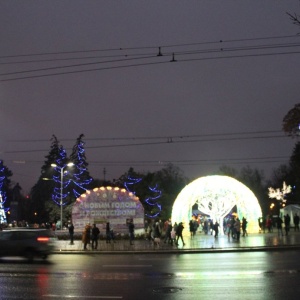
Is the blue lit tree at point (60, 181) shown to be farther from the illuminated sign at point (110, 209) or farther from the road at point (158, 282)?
the road at point (158, 282)

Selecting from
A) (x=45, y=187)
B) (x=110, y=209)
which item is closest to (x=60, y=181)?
(x=45, y=187)

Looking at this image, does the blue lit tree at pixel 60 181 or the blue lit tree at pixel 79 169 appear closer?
the blue lit tree at pixel 60 181

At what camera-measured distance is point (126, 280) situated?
12.5 meters

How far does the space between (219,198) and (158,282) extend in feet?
111

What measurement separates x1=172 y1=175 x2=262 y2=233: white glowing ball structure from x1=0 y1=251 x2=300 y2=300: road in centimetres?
2877

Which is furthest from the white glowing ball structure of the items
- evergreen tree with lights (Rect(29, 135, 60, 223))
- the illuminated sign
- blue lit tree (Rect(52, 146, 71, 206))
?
evergreen tree with lights (Rect(29, 135, 60, 223))

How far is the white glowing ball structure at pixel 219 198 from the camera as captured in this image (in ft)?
147

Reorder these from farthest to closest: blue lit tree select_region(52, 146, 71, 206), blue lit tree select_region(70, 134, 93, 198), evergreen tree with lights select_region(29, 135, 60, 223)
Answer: evergreen tree with lights select_region(29, 135, 60, 223)
blue lit tree select_region(70, 134, 93, 198)
blue lit tree select_region(52, 146, 71, 206)

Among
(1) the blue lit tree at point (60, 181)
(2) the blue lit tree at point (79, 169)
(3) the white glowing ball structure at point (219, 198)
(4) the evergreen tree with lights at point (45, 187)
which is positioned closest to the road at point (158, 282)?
(3) the white glowing ball structure at point (219, 198)

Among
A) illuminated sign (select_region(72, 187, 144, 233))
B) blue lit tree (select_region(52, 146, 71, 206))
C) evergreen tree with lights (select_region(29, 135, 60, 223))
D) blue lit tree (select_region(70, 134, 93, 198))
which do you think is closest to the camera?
illuminated sign (select_region(72, 187, 144, 233))

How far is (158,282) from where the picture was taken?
Result: 12.0 metres

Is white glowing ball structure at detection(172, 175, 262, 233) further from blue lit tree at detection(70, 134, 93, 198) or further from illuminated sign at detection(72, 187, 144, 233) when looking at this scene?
blue lit tree at detection(70, 134, 93, 198)

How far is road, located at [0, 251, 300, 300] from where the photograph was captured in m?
10.0

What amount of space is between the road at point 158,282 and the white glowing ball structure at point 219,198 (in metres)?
28.8
